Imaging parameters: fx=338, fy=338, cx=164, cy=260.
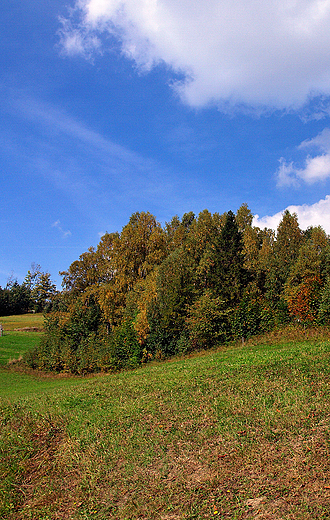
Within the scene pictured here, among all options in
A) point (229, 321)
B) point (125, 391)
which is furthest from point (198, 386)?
point (229, 321)

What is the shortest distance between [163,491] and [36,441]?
485 centimetres

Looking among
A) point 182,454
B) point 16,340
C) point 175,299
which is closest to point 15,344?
→ point 16,340

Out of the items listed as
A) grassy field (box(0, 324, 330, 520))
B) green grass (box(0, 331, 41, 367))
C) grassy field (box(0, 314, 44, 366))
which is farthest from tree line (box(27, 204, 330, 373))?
grassy field (box(0, 324, 330, 520))

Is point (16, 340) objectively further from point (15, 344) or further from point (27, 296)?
point (27, 296)

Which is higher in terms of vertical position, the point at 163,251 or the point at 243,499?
the point at 163,251

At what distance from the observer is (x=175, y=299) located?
30.7 m

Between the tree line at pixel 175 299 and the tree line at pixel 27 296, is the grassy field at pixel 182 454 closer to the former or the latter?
the tree line at pixel 175 299

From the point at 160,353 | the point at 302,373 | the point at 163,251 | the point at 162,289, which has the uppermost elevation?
the point at 163,251

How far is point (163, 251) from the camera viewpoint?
36.8m

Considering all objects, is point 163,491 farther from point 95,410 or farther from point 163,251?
point 163,251

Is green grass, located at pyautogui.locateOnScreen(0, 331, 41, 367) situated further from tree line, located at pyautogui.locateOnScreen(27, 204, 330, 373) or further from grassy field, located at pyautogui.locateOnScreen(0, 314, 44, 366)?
tree line, located at pyautogui.locateOnScreen(27, 204, 330, 373)

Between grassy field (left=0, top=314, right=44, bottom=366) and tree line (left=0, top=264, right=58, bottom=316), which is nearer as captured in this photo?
grassy field (left=0, top=314, right=44, bottom=366)

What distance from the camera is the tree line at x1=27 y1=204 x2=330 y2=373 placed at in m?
29.6

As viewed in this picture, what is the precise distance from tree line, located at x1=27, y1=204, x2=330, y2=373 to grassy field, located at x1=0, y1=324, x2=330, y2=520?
1779 centimetres
